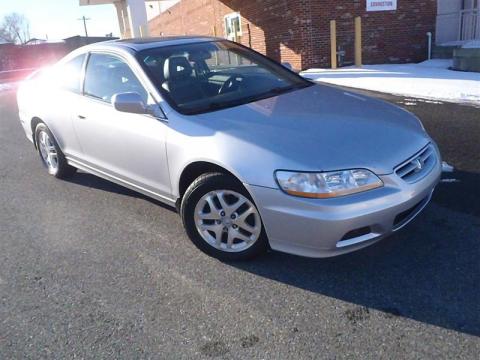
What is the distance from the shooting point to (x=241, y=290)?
285cm

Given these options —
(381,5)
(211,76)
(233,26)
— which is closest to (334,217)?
(211,76)

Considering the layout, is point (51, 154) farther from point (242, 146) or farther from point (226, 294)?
point (226, 294)

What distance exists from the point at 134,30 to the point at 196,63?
2392 cm

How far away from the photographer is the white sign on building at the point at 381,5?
46.3 ft

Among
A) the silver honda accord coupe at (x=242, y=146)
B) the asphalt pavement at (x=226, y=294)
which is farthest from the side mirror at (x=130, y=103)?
the asphalt pavement at (x=226, y=294)

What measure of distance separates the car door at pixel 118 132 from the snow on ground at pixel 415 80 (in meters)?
6.12

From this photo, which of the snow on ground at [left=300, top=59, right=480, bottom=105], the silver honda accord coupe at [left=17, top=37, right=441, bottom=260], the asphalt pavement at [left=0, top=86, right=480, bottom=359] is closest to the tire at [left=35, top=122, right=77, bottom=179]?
the silver honda accord coupe at [left=17, top=37, right=441, bottom=260]

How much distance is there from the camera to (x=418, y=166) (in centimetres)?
295

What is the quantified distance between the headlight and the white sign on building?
1319 centimetres

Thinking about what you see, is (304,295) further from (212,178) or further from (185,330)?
(212,178)

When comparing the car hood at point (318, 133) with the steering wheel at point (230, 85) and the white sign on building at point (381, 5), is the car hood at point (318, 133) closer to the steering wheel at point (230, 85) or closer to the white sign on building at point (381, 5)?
the steering wheel at point (230, 85)

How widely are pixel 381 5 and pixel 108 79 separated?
41.4 ft

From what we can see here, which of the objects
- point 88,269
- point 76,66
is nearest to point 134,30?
point 76,66

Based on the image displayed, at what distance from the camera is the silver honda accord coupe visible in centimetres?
265
